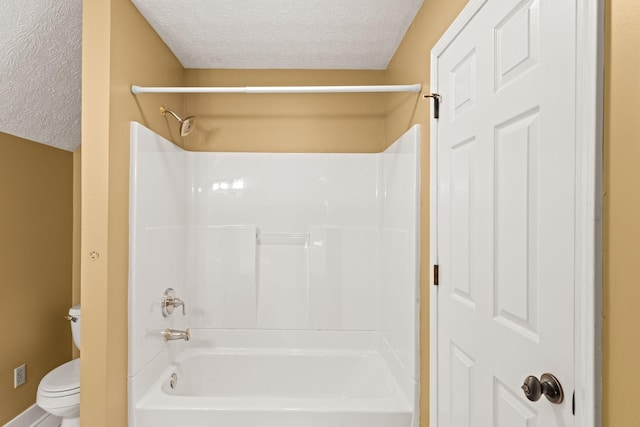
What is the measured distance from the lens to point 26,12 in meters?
1.62

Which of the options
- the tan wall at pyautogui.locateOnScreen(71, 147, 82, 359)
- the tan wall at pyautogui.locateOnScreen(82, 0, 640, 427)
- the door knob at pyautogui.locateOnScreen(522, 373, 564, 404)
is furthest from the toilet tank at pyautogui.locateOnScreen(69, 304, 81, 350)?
the door knob at pyautogui.locateOnScreen(522, 373, 564, 404)

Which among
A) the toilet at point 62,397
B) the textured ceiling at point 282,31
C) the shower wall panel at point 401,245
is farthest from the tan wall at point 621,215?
Answer: the toilet at point 62,397

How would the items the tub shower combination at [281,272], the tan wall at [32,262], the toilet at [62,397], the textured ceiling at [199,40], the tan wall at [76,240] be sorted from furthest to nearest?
the tan wall at [76,240]
the tub shower combination at [281,272]
the tan wall at [32,262]
the toilet at [62,397]
the textured ceiling at [199,40]

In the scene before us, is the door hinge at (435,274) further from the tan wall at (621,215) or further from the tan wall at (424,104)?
the tan wall at (621,215)

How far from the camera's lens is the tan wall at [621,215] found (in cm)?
64

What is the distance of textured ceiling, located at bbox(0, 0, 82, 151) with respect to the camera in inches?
65.3

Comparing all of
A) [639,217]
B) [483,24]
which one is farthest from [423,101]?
[639,217]

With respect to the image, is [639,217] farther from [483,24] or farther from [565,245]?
[483,24]

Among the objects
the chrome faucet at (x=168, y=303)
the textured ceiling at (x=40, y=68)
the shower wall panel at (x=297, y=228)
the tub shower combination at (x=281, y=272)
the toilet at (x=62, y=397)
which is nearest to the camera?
the textured ceiling at (x=40, y=68)

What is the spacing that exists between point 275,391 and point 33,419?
157cm

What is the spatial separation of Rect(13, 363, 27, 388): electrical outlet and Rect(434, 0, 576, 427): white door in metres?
2.49

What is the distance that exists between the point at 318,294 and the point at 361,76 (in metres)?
1.56

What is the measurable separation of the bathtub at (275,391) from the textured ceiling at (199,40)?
171 cm

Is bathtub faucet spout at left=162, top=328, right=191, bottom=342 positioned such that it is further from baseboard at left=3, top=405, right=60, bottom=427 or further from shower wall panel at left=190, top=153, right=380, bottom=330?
baseboard at left=3, top=405, right=60, bottom=427
